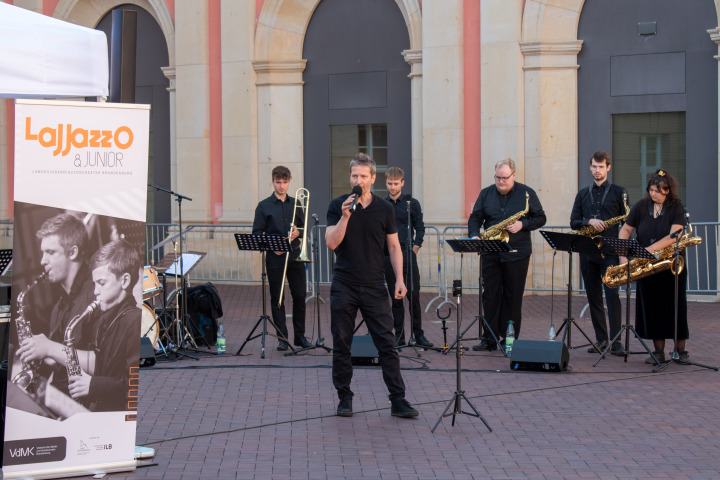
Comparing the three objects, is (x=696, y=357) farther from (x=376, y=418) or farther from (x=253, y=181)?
(x=253, y=181)

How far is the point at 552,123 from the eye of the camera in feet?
53.0

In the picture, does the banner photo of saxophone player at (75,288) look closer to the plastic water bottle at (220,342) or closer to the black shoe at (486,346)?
the plastic water bottle at (220,342)

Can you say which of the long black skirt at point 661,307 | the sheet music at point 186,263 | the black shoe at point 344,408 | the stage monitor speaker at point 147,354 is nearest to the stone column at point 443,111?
the sheet music at point 186,263

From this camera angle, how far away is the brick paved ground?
6.44 m

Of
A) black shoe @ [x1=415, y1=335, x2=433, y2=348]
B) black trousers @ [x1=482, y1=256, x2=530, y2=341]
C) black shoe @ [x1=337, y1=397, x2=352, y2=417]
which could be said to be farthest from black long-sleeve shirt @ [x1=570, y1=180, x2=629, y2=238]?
black shoe @ [x1=337, y1=397, x2=352, y2=417]

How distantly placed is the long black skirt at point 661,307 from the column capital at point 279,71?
9.89 meters

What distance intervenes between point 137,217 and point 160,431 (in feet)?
6.47

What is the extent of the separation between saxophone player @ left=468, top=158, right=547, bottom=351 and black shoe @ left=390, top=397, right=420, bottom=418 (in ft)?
10.8

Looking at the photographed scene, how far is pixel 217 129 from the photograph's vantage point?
18484 millimetres

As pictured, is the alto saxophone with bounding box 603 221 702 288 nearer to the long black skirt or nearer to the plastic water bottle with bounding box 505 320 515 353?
the long black skirt

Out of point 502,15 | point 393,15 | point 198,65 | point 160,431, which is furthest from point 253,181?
point 160,431

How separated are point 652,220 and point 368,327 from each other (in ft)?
12.4

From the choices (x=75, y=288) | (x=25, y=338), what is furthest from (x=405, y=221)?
(x=25, y=338)

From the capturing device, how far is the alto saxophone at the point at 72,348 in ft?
20.0
